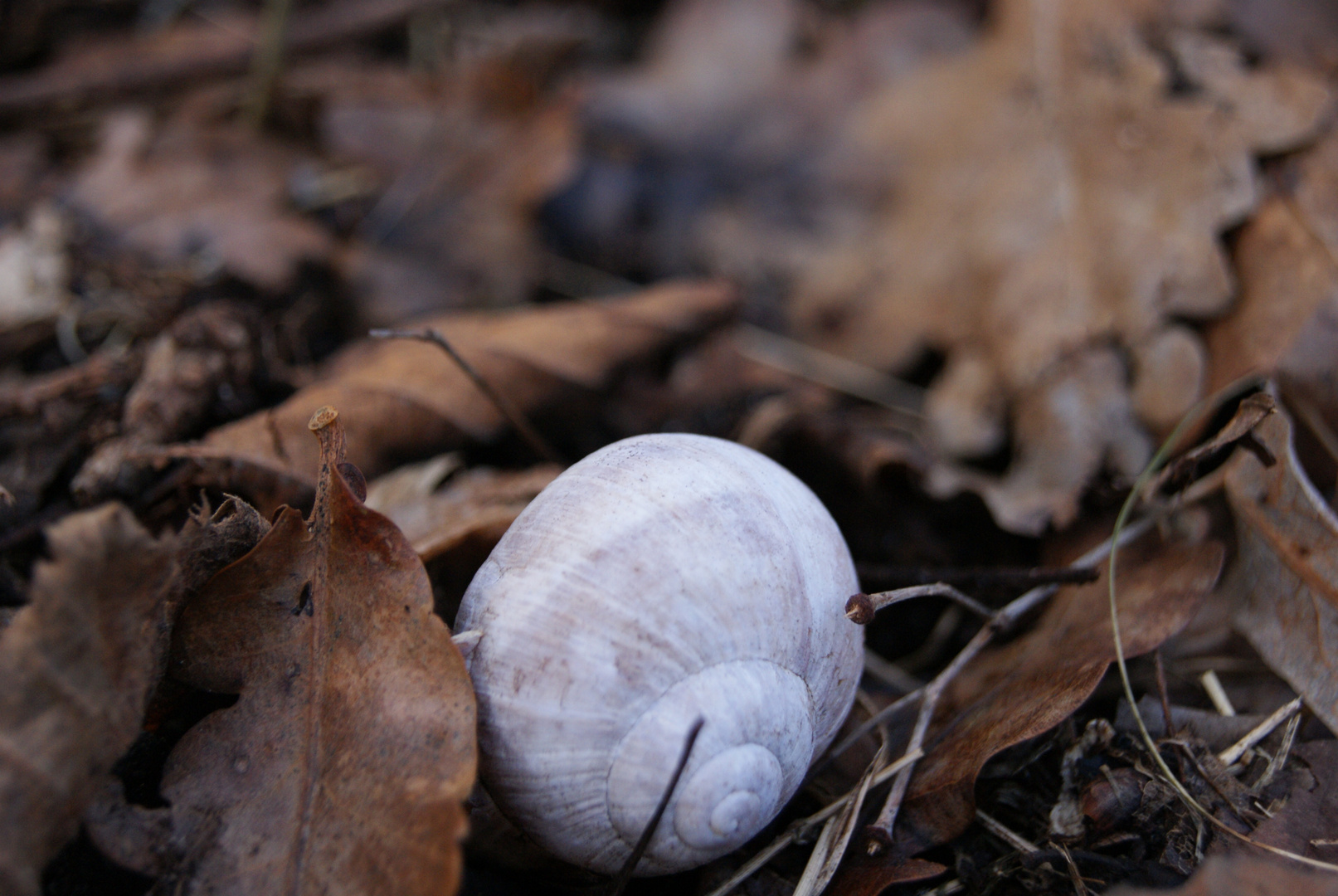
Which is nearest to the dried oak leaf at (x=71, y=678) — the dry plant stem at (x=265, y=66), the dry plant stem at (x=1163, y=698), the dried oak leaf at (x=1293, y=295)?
the dry plant stem at (x=1163, y=698)

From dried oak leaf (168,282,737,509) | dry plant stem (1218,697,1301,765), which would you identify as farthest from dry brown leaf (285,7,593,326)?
dry plant stem (1218,697,1301,765)

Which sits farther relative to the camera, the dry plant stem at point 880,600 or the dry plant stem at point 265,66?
the dry plant stem at point 265,66

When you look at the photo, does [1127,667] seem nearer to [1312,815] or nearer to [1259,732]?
[1259,732]

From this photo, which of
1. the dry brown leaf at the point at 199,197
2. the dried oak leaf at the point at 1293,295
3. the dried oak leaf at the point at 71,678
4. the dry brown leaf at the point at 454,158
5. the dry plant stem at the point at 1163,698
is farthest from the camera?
the dry brown leaf at the point at 454,158

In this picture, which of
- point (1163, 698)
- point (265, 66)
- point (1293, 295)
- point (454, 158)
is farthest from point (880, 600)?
point (265, 66)

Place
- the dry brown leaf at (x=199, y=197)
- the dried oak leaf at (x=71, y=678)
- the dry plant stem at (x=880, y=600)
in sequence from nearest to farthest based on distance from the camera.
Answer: the dried oak leaf at (x=71, y=678) → the dry plant stem at (x=880, y=600) → the dry brown leaf at (x=199, y=197)

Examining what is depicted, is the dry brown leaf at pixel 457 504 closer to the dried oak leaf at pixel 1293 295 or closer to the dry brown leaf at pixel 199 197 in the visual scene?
the dry brown leaf at pixel 199 197

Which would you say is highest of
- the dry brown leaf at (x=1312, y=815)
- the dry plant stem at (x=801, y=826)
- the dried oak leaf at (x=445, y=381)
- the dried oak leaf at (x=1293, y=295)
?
the dried oak leaf at (x=1293, y=295)
